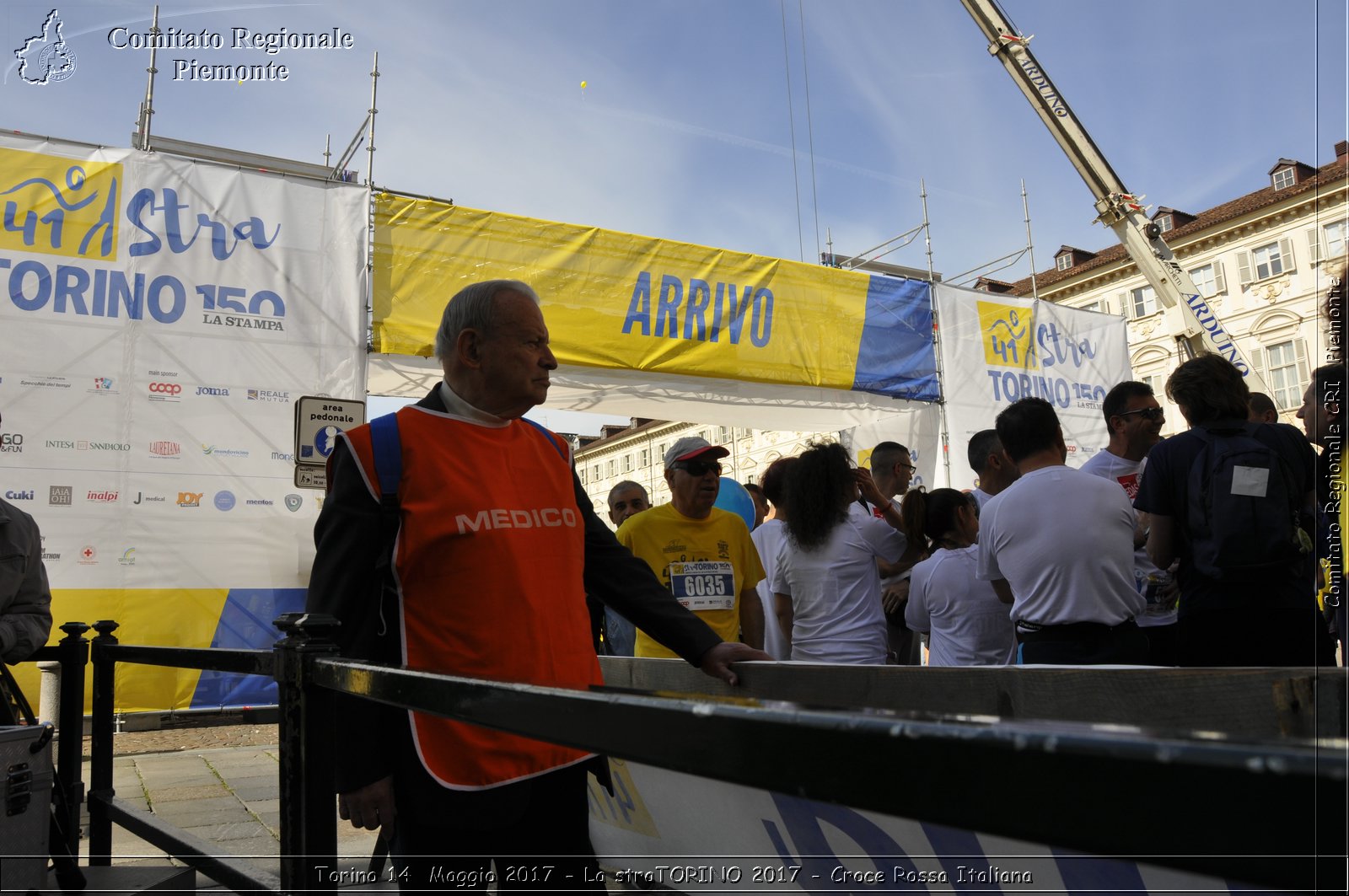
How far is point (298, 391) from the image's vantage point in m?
8.40

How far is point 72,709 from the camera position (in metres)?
3.41

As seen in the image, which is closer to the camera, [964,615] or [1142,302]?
[964,615]

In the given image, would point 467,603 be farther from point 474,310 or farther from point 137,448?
point 137,448

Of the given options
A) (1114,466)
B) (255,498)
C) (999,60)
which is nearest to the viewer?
(1114,466)

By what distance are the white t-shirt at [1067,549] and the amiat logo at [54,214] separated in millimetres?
7317

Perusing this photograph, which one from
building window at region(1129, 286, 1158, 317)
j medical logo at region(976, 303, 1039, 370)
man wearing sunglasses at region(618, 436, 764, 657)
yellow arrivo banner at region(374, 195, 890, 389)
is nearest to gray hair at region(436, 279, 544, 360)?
man wearing sunglasses at region(618, 436, 764, 657)

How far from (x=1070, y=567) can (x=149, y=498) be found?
705 centimetres

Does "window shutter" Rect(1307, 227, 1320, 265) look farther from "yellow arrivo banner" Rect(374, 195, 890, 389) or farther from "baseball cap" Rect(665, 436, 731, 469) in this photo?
"yellow arrivo banner" Rect(374, 195, 890, 389)

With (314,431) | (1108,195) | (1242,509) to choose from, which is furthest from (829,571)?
(1108,195)

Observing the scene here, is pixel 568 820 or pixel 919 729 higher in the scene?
pixel 919 729

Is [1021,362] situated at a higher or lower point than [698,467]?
higher

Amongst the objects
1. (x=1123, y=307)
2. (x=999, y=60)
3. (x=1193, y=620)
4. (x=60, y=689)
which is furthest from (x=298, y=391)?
(x=1123, y=307)

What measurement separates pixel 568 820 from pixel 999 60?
1388 centimetres

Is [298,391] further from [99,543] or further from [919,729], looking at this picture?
[919,729]
